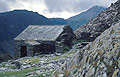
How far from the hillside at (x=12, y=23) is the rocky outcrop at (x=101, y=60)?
270 ft

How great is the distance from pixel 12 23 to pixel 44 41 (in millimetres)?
97660

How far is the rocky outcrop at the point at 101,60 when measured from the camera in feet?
16.7

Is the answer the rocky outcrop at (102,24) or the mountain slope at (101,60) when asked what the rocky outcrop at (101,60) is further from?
the rocky outcrop at (102,24)

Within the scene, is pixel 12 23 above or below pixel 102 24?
above

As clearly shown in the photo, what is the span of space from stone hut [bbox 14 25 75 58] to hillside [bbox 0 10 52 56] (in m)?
53.8

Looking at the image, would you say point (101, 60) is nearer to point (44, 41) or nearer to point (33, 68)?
point (33, 68)

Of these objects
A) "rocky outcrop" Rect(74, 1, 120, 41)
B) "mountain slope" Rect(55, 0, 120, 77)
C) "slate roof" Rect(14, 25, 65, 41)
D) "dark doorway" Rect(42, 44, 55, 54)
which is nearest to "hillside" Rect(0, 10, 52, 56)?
"slate roof" Rect(14, 25, 65, 41)

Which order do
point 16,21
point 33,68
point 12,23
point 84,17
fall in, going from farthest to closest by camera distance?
1. point 84,17
2. point 16,21
3. point 12,23
4. point 33,68

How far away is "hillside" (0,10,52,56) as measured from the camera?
96.1 metres

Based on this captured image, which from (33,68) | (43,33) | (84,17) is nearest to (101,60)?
(33,68)

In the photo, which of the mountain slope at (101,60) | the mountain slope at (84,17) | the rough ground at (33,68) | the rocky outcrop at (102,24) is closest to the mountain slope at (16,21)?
the mountain slope at (84,17)

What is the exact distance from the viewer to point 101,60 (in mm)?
5605

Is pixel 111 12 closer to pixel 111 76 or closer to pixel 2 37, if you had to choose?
pixel 111 76

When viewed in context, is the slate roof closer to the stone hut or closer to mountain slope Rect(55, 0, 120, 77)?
the stone hut
